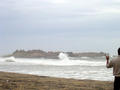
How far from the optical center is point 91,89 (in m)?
9.46

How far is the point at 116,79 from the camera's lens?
696 cm

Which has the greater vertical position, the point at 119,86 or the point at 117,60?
the point at 117,60

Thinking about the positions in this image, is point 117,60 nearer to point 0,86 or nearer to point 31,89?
point 31,89

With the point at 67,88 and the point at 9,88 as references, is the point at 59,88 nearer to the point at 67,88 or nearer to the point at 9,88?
the point at 67,88

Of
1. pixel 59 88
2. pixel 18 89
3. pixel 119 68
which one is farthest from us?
pixel 59 88

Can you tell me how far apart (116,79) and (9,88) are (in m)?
3.78

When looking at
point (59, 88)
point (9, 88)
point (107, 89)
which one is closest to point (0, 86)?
point (9, 88)

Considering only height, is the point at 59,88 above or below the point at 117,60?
below

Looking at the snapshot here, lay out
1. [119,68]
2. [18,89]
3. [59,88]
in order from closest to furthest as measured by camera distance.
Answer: [119,68] → [18,89] → [59,88]

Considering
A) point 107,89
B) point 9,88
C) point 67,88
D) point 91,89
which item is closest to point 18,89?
point 9,88

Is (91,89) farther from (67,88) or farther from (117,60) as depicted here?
(117,60)

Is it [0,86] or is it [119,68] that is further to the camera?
[0,86]

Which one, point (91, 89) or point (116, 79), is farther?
point (91, 89)

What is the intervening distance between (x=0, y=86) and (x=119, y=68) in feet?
14.3
